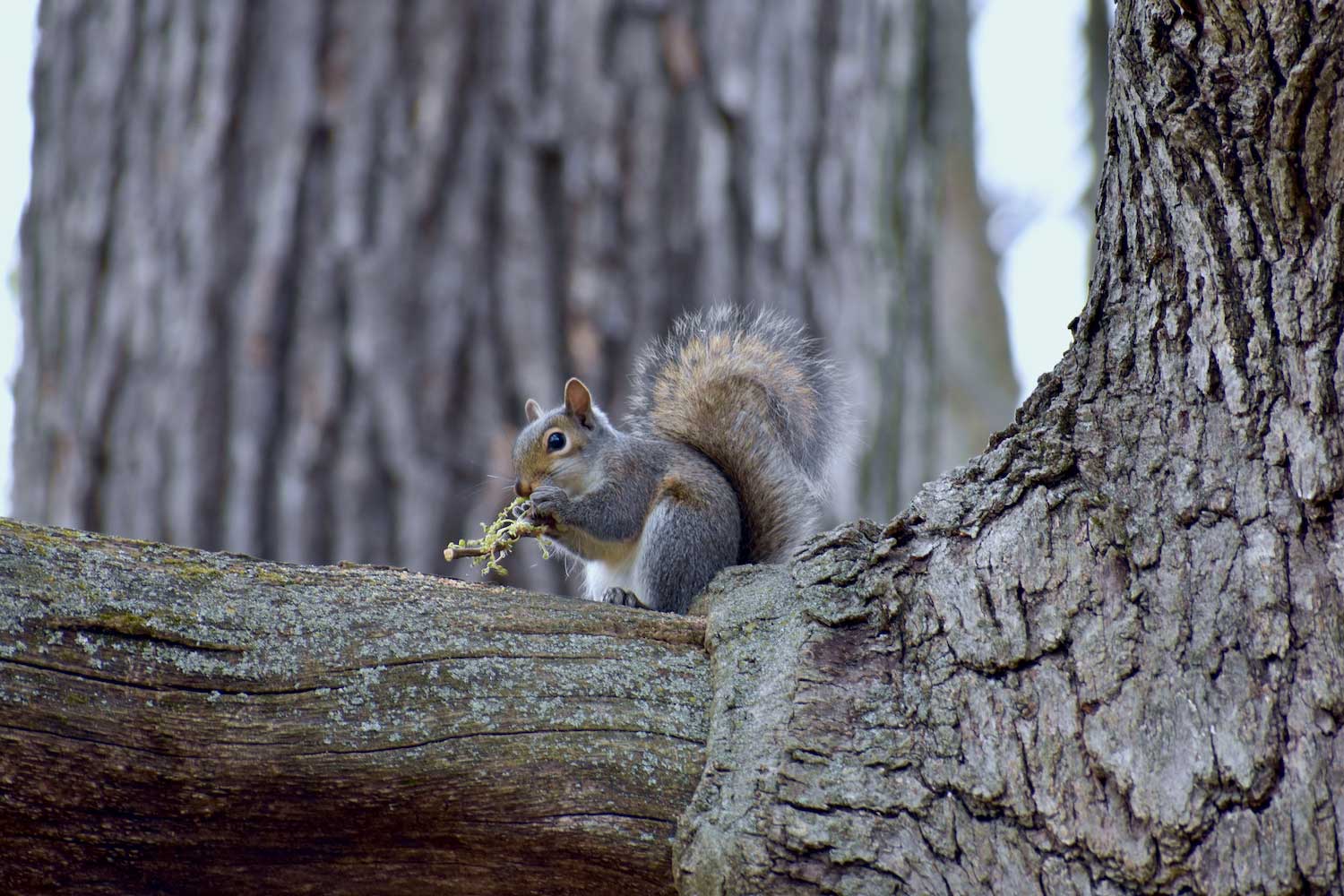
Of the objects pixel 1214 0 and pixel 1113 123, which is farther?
pixel 1113 123

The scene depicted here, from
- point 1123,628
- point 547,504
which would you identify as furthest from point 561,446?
point 1123,628

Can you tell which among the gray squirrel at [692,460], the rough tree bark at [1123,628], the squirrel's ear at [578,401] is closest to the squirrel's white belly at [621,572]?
the gray squirrel at [692,460]

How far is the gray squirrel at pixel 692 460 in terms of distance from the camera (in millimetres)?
2018

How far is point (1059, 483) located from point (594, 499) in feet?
3.87

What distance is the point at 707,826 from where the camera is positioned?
3.85 feet

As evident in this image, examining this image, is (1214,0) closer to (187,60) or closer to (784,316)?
(784,316)

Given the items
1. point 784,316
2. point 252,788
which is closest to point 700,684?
point 252,788

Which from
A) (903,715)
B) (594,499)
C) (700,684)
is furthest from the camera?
(594,499)

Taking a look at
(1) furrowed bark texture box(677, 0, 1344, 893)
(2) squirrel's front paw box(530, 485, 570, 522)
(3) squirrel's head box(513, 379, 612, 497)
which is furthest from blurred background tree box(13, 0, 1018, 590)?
(1) furrowed bark texture box(677, 0, 1344, 893)

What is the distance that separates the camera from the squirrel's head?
8.04 feet

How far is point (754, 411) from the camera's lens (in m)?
2.17

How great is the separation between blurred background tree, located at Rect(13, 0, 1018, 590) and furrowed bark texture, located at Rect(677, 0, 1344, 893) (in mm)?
1372

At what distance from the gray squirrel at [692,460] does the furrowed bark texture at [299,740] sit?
680 mm

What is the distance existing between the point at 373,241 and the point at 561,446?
→ 553mm
